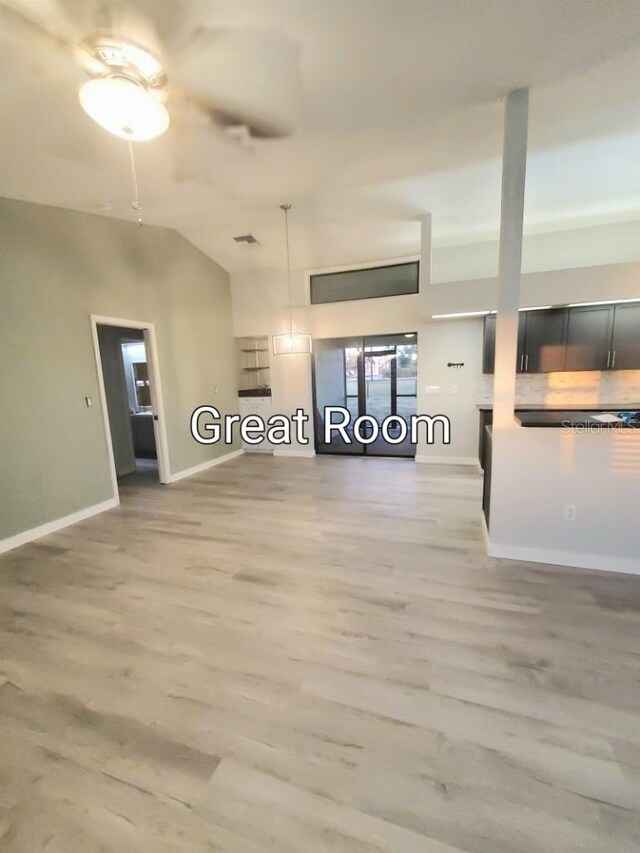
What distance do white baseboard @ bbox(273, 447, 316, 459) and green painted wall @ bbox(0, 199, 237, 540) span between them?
198cm

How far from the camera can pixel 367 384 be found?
244 inches

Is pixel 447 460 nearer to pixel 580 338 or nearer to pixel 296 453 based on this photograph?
pixel 580 338

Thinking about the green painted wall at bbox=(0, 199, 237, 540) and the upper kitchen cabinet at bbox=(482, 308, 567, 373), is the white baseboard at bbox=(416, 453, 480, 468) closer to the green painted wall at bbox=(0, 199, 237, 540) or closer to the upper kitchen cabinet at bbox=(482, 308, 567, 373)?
the upper kitchen cabinet at bbox=(482, 308, 567, 373)

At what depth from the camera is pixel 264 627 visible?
2.19 metres

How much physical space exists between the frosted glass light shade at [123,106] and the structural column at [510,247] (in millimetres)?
2164

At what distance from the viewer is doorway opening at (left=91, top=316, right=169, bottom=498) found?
4.68 meters

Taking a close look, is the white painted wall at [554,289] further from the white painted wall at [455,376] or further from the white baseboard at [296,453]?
the white baseboard at [296,453]

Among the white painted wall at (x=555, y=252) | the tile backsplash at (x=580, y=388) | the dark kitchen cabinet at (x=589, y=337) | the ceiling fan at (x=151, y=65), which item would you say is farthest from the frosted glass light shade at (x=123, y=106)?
the tile backsplash at (x=580, y=388)

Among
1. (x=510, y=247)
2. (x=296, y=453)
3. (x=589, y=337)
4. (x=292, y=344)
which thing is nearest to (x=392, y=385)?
(x=292, y=344)

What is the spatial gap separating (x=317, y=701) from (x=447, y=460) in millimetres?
4524

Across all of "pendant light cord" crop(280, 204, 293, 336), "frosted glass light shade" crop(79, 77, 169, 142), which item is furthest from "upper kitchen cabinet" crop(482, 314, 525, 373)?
"frosted glass light shade" crop(79, 77, 169, 142)

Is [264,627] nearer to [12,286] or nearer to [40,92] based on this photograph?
[40,92]

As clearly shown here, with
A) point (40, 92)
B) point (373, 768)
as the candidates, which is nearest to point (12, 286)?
point (40, 92)

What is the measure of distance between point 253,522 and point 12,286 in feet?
10.3
